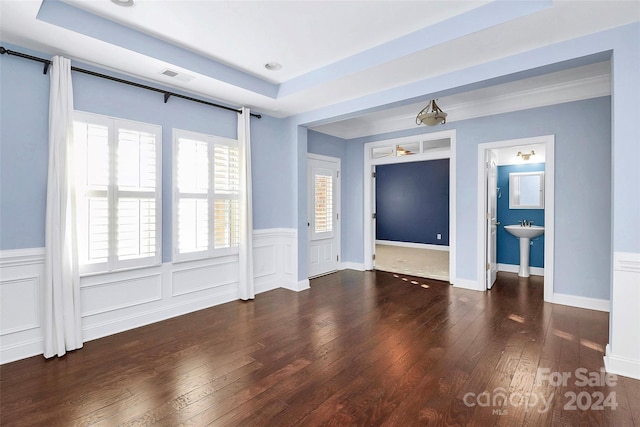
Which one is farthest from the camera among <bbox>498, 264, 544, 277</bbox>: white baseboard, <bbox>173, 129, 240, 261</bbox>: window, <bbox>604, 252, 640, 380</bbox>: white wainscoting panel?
<bbox>498, 264, 544, 277</bbox>: white baseboard

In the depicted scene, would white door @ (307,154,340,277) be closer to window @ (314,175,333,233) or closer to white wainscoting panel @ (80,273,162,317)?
window @ (314,175,333,233)

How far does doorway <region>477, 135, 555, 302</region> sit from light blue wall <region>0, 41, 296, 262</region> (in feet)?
12.1

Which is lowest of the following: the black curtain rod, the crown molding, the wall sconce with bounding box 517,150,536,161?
the wall sconce with bounding box 517,150,536,161

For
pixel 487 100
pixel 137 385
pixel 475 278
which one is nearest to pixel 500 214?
pixel 475 278

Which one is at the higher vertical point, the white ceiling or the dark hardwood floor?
the white ceiling

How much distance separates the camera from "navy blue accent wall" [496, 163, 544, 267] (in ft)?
18.8

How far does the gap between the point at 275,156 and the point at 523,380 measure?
3.96 m

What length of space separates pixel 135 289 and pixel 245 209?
1569mm

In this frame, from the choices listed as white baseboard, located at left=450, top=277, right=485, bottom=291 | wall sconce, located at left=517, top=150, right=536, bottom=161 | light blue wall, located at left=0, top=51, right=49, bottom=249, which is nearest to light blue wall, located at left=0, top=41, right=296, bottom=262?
light blue wall, located at left=0, top=51, right=49, bottom=249

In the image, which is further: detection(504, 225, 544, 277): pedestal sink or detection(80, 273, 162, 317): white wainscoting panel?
detection(504, 225, 544, 277): pedestal sink

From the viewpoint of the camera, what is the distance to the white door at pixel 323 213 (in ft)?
18.6

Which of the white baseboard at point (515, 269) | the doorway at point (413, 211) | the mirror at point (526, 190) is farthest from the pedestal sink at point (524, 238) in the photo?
the doorway at point (413, 211)

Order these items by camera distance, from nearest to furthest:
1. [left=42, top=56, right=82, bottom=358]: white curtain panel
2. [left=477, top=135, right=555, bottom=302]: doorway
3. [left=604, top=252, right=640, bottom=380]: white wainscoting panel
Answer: [left=604, top=252, right=640, bottom=380]: white wainscoting panel
[left=42, top=56, right=82, bottom=358]: white curtain panel
[left=477, top=135, right=555, bottom=302]: doorway

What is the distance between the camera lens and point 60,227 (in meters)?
2.77
